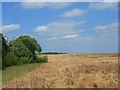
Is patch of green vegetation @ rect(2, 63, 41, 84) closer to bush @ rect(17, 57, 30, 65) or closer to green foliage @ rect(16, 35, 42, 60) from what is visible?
bush @ rect(17, 57, 30, 65)

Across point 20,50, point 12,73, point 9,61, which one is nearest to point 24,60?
point 20,50

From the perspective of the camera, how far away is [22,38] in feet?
153

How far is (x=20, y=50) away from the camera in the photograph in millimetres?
41875

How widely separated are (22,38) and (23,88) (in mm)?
32916

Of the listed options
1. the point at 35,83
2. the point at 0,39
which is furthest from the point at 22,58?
the point at 35,83

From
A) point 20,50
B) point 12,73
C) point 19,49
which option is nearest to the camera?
point 12,73

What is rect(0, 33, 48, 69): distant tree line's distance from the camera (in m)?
34.9

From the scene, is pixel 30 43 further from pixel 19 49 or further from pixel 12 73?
Result: pixel 12 73

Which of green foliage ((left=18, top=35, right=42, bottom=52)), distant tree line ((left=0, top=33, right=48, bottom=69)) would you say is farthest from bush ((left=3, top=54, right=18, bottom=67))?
green foliage ((left=18, top=35, right=42, bottom=52))

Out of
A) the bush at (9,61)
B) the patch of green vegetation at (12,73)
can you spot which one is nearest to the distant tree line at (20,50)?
the bush at (9,61)

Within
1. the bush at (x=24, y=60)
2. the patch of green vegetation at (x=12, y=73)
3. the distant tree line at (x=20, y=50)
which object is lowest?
the patch of green vegetation at (x=12, y=73)

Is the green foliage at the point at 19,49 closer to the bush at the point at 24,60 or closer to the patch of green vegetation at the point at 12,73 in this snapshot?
the bush at the point at 24,60

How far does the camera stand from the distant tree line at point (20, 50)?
34.9m

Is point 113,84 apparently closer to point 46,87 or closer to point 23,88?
point 46,87
